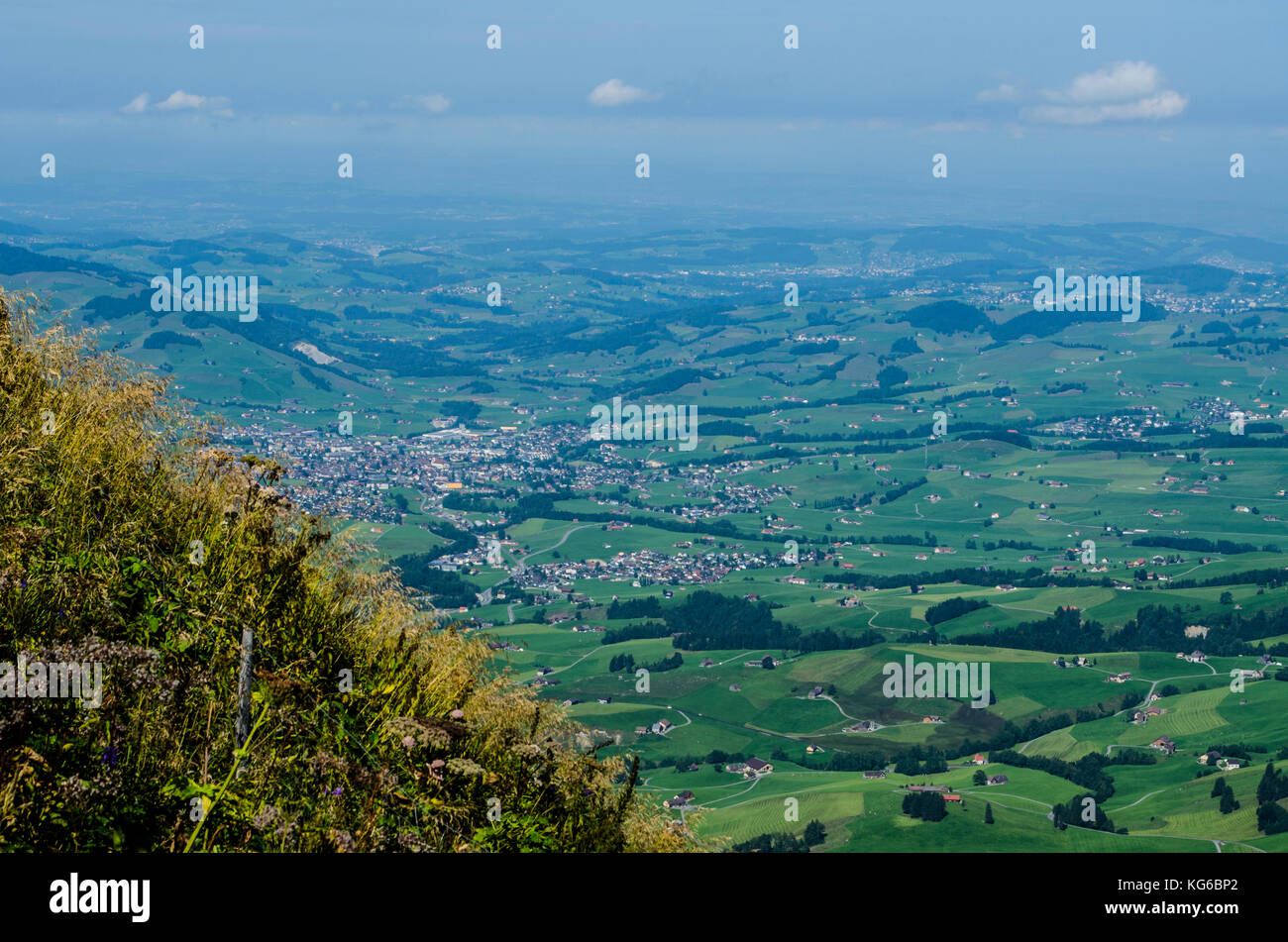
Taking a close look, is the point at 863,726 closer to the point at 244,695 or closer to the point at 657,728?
the point at 657,728

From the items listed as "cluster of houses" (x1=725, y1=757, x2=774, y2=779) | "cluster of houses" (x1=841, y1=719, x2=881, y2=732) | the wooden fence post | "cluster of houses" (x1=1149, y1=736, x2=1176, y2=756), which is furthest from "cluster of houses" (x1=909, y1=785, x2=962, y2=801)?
the wooden fence post

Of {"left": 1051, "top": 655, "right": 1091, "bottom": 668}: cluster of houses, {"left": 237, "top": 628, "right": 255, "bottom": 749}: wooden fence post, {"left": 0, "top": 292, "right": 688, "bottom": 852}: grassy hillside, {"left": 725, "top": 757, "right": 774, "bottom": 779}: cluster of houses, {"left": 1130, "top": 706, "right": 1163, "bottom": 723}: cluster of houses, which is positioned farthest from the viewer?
{"left": 1051, "top": 655, "right": 1091, "bottom": 668}: cluster of houses

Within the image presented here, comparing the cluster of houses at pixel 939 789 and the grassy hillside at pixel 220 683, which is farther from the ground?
the grassy hillside at pixel 220 683

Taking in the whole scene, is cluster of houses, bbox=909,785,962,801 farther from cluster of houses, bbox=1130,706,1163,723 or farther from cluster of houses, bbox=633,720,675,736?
cluster of houses, bbox=1130,706,1163,723

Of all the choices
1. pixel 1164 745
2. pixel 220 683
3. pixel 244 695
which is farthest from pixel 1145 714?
pixel 244 695

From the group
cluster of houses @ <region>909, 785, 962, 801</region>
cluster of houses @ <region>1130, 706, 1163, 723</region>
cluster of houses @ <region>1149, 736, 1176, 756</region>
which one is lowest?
cluster of houses @ <region>1149, 736, 1176, 756</region>

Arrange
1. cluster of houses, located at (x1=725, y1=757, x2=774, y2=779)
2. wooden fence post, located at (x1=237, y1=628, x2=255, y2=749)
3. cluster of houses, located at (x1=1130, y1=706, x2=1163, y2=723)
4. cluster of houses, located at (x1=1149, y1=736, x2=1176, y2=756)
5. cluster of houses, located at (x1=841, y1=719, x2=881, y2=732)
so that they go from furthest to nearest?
cluster of houses, located at (x1=1130, y1=706, x2=1163, y2=723) < cluster of houses, located at (x1=841, y1=719, x2=881, y2=732) < cluster of houses, located at (x1=1149, y1=736, x2=1176, y2=756) < cluster of houses, located at (x1=725, y1=757, x2=774, y2=779) < wooden fence post, located at (x1=237, y1=628, x2=255, y2=749)

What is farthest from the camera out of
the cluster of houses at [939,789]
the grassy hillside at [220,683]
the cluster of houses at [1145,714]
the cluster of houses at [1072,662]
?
the cluster of houses at [1072,662]

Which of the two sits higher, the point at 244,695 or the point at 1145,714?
the point at 244,695

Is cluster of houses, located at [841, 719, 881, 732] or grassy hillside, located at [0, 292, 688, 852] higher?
grassy hillside, located at [0, 292, 688, 852]

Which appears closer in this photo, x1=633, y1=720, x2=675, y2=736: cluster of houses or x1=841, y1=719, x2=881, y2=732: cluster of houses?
x1=633, y1=720, x2=675, y2=736: cluster of houses

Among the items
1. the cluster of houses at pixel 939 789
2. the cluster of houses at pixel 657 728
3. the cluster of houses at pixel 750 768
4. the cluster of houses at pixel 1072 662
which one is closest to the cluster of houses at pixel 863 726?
the cluster of houses at pixel 750 768

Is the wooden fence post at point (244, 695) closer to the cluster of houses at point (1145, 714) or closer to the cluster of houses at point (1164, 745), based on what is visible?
the cluster of houses at point (1164, 745)

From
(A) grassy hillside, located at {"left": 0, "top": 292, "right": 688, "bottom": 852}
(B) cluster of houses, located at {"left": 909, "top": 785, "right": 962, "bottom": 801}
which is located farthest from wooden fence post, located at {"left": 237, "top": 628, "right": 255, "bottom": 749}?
(B) cluster of houses, located at {"left": 909, "top": 785, "right": 962, "bottom": 801}
